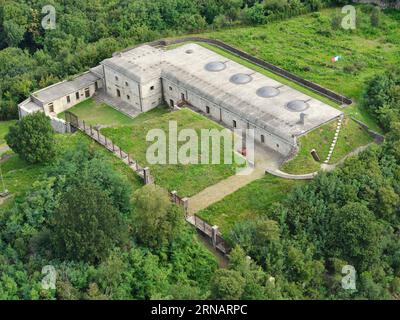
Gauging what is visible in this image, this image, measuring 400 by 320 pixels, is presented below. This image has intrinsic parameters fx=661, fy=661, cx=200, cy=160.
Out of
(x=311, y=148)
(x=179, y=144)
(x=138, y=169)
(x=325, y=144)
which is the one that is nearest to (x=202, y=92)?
(x=179, y=144)

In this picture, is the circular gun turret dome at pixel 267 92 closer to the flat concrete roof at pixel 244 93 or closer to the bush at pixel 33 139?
the flat concrete roof at pixel 244 93

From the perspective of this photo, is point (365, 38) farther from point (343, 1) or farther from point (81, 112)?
point (81, 112)

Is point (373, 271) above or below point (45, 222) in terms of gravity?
A: below

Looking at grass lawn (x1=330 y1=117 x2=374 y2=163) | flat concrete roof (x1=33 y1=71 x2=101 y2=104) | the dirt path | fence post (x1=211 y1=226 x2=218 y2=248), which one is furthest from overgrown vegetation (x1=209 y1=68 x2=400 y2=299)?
flat concrete roof (x1=33 y1=71 x2=101 y2=104)

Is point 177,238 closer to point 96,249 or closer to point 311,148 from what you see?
point 96,249

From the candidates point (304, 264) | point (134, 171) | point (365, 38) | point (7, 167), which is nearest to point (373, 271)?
point (304, 264)

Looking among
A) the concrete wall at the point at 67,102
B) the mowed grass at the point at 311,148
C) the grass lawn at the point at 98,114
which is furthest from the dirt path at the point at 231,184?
the concrete wall at the point at 67,102

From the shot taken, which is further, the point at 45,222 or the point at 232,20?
the point at 232,20
